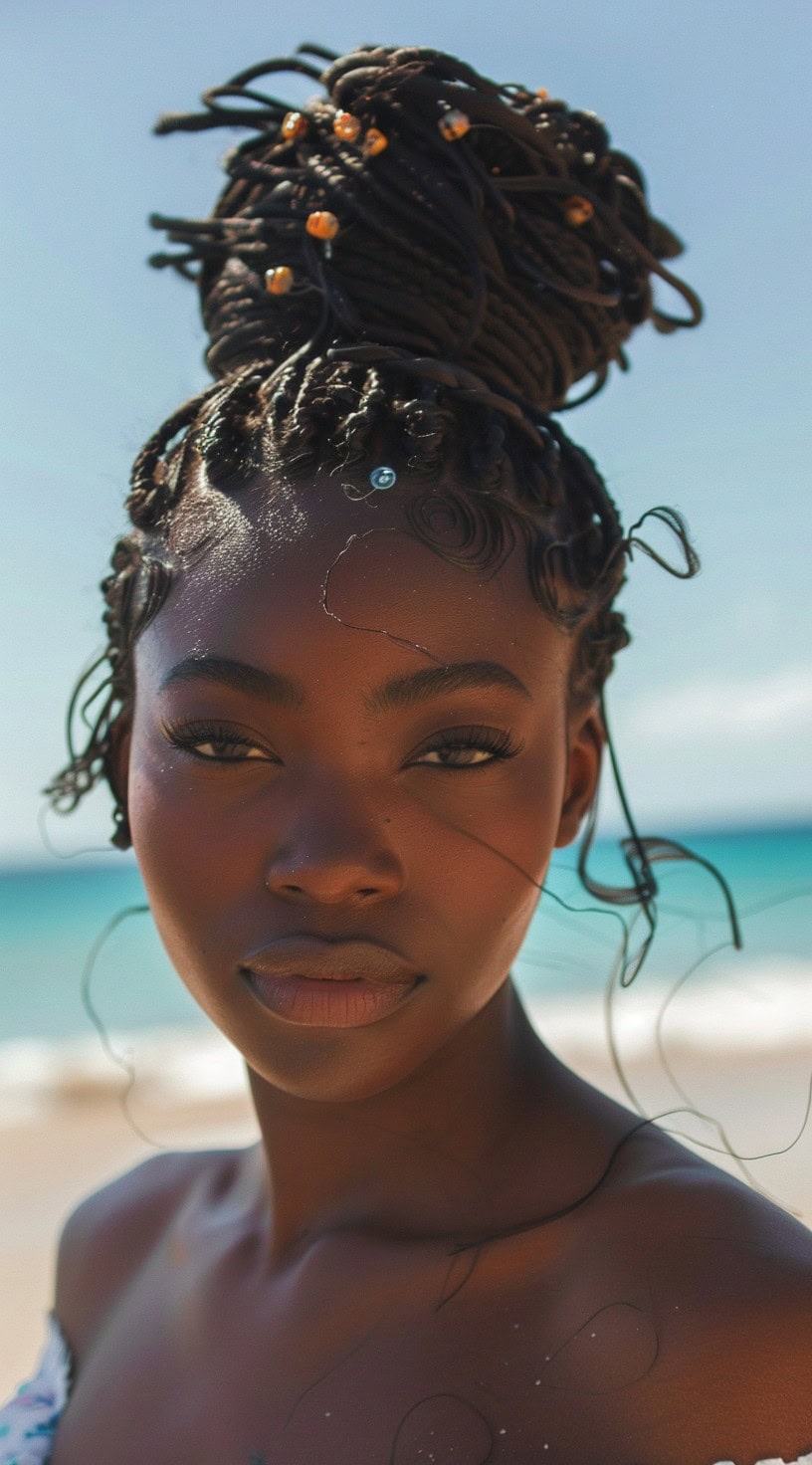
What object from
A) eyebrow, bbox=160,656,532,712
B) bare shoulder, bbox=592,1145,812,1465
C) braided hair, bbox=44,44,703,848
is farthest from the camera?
braided hair, bbox=44,44,703,848

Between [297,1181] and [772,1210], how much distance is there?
63 cm

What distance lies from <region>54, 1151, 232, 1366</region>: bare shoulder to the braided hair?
35.2 inches

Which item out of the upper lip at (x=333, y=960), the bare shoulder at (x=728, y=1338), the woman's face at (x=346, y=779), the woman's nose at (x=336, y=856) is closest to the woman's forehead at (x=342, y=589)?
the woman's face at (x=346, y=779)

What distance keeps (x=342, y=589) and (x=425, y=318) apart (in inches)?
16.0

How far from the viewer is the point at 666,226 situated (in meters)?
1.81

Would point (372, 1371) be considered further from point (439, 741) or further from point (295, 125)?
point (295, 125)

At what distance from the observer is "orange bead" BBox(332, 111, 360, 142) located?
5.08ft

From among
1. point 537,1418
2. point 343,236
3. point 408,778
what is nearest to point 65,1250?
point 537,1418

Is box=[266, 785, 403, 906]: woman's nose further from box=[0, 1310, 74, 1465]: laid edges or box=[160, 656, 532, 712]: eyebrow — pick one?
box=[0, 1310, 74, 1465]: laid edges

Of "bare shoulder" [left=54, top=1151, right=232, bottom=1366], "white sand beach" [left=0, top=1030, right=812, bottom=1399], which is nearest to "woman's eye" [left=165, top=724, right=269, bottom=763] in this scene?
"bare shoulder" [left=54, top=1151, right=232, bottom=1366]

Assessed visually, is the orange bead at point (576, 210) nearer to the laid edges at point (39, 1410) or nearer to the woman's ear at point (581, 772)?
the woman's ear at point (581, 772)

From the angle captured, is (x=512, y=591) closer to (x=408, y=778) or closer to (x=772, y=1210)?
(x=408, y=778)

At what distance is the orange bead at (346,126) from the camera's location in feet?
5.08

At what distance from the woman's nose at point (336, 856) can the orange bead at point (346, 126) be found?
31.9 inches
